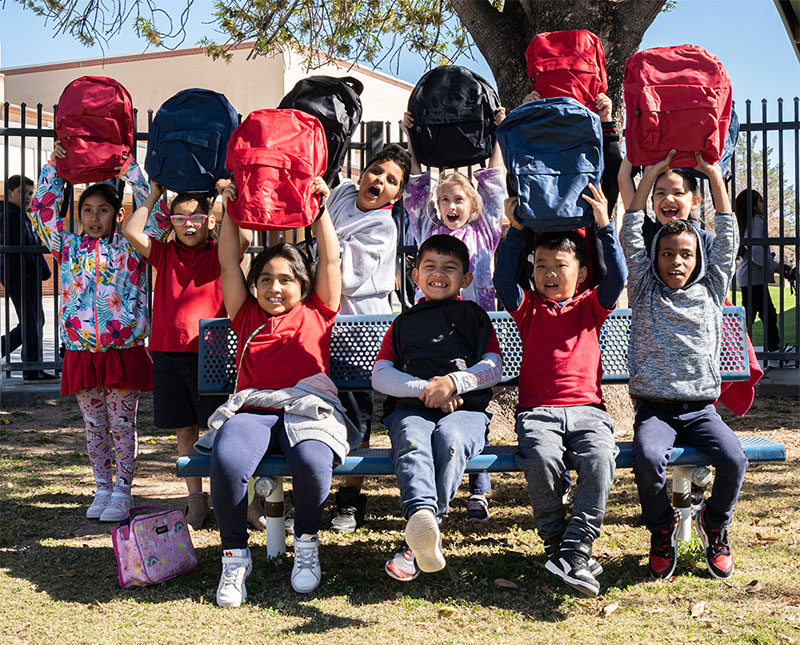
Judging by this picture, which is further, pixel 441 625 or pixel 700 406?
pixel 700 406

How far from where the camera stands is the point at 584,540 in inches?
138

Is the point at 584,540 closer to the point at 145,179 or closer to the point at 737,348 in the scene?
the point at 737,348

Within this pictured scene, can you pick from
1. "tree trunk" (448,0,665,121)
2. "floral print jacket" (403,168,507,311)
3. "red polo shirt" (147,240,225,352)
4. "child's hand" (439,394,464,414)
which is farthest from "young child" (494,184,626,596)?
"tree trunk" (448,0,665,121)

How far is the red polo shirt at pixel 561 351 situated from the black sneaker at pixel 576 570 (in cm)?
69

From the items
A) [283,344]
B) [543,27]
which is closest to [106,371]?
[283,344]

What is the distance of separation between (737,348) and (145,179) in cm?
339

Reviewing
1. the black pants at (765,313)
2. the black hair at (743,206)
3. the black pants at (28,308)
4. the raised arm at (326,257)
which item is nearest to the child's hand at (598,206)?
the raised arm at (326,257)

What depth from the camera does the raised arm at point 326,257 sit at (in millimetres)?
4137

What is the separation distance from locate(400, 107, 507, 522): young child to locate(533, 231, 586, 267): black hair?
59 cm

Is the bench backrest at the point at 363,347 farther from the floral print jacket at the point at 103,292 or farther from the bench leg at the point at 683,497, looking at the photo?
the bench leg at the point at 683,497

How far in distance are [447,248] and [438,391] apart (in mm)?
734

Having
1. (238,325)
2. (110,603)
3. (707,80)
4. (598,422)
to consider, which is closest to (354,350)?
(238,325)

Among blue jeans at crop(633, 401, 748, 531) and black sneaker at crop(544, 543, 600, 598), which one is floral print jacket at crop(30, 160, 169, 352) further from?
blue jeans at crop(633, 401, 748, 531)

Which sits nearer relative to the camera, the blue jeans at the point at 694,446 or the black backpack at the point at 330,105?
the blue jeans at the point at 694,446
